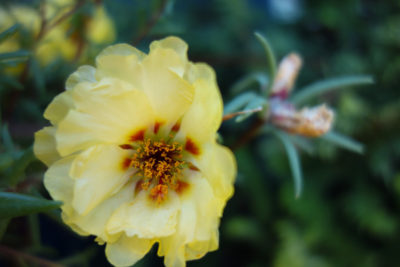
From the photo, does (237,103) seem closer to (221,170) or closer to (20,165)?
(221,170)

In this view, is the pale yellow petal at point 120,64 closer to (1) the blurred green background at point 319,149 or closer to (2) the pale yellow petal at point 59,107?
(2) the pale yellow petal at point 59,107

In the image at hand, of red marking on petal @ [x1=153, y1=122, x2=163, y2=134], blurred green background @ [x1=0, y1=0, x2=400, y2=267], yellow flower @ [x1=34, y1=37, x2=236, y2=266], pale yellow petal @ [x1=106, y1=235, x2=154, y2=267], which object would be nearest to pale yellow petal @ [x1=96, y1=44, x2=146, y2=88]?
yellow flower @ [x1=34, y1=37, x2=236, y2=266]

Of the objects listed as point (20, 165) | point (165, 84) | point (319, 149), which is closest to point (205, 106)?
point (165, 84)

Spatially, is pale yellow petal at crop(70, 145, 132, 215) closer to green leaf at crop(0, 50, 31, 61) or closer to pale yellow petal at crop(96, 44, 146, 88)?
pale yellow petal at crop(96, 44, 146, 88)

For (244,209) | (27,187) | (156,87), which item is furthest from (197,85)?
(244,209)

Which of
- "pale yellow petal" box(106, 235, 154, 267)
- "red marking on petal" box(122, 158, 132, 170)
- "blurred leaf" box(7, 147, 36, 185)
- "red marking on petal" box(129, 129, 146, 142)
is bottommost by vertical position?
"pale yellow petal" box(106, 235, 154, 267)

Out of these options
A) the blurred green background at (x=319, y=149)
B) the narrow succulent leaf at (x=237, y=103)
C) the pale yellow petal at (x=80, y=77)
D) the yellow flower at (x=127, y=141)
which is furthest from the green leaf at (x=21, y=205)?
the blurred green background at (x=319, y=149)
